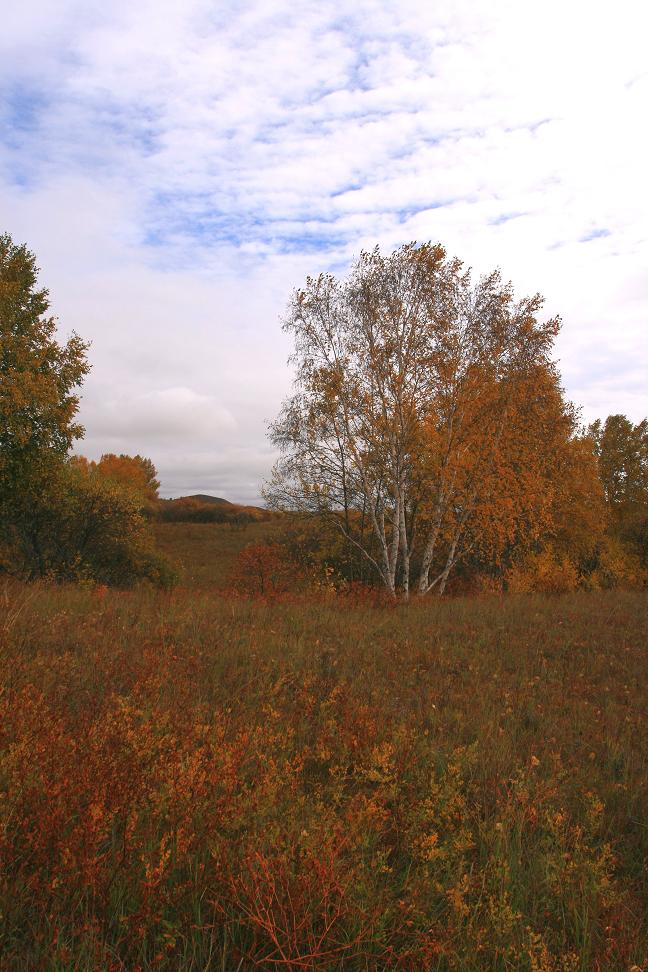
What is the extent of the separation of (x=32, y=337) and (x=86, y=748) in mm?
16135

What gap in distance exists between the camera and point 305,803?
3994 mm

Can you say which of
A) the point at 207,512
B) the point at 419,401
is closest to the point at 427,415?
the point at 419,401

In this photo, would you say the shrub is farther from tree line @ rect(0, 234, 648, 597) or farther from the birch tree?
the birch tree

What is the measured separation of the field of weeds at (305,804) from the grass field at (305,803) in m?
0.02

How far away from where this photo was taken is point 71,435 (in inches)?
659

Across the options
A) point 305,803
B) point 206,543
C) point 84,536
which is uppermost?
→ point 84,536

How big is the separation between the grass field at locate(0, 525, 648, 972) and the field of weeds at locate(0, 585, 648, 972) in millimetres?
22

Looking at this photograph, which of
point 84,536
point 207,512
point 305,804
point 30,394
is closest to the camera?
point 305,804

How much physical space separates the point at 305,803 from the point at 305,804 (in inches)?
0.6

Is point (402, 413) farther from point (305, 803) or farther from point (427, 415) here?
point (305, 803)

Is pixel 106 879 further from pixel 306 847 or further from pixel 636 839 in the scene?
pixel 636 839

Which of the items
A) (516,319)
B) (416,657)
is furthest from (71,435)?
(516,319)

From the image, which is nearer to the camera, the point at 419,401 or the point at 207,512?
the point at 419,401

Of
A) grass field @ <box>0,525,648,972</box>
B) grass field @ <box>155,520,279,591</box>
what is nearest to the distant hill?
grass field @ <box>155,520,279,591</box>
